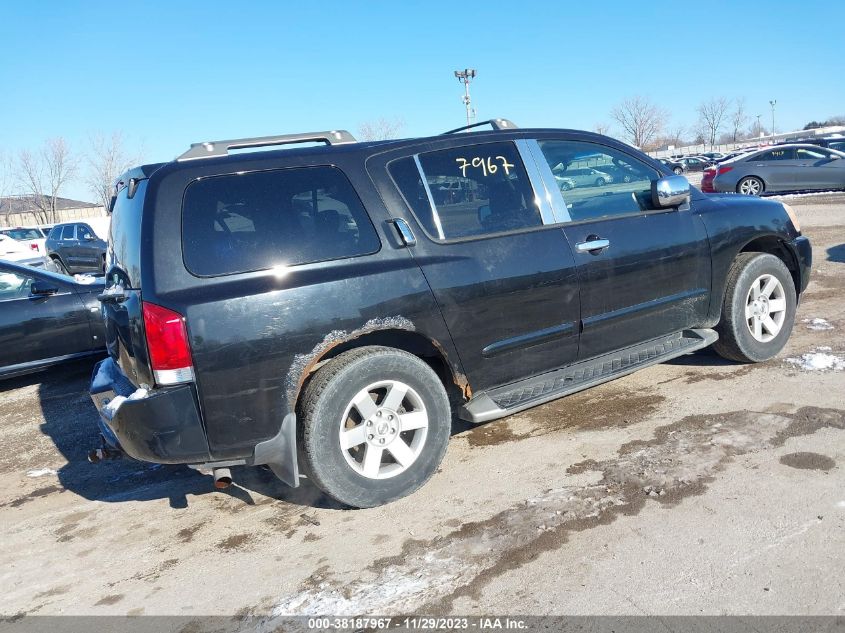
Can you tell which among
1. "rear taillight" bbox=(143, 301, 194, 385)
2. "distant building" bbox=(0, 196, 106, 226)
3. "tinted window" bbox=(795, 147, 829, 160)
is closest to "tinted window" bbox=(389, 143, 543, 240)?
"rear taillight" bbox=(143, 301, 194, 385)

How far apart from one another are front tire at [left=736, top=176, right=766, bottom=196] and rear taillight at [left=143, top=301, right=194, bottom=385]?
1814cm

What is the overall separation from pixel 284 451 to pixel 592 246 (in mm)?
Result: 2147

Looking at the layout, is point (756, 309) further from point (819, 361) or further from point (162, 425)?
point (162, 425)

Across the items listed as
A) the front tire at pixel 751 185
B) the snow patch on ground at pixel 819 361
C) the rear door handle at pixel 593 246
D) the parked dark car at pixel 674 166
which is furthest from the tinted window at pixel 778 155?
the rear door handle at pixel 593 246

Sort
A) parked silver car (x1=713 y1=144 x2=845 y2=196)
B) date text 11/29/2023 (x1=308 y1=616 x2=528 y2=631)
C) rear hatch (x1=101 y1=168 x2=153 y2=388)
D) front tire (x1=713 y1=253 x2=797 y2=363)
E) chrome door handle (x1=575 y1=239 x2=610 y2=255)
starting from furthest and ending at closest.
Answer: parked silver car (x1=713 y1=144 x2=845 y2=196) < front tire (x1=713 y1=253 x2=797 y2=363) < chrome door handle (x1=575 y1=239 x2=610 y2=255) < rear hatch (x1=101 y1=168 x2=153 y2=388) < date text 11/29/2023 (x1=308 y1=616 x2=528 y2=631)

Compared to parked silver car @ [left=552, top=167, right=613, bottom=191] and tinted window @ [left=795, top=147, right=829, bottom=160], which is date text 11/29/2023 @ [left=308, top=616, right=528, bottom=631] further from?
tinted window @ [left=795, top=147, right=829, bottom=160]

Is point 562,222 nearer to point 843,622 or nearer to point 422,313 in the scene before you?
point 422,313

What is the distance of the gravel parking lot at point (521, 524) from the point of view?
2658mm

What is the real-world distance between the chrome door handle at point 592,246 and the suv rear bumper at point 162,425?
233 cm

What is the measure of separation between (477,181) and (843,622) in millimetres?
2683

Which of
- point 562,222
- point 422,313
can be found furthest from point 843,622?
point 562,222

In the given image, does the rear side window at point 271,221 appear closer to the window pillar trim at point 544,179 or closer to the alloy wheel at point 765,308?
the window pillar trim at point 544,179

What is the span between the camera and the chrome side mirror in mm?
4387

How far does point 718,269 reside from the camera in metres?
4.72
